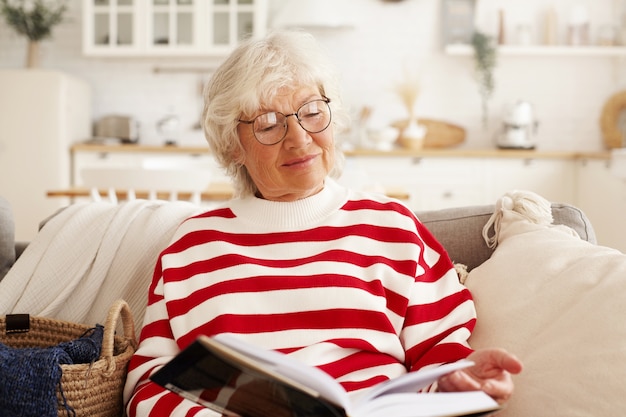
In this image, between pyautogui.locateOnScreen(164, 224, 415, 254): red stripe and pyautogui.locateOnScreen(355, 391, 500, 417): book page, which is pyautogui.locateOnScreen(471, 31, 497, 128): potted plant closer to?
pyautogui.locateOnScreen(164, 224, 415, 254): red stripe

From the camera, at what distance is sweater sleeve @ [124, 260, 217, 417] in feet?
4.06

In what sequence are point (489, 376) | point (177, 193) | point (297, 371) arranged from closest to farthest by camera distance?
point (297, 371), point (489, 376), point (177, 193)

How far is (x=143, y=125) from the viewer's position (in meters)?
5.36

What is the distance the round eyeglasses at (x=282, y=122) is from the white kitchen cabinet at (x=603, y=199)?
10.1 ft

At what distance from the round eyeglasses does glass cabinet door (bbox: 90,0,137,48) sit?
3919 mm

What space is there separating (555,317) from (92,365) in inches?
32.8

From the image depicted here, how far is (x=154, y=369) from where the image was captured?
1.30m

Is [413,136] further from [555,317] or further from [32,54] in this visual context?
[555,317]

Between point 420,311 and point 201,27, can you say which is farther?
point 201,27

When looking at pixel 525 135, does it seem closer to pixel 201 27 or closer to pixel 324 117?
pixel 201 27

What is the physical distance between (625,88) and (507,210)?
417cm

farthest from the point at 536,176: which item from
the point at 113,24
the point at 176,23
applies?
the point at 113,24

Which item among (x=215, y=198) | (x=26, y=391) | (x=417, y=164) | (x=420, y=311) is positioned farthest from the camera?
(x=417, y=164)

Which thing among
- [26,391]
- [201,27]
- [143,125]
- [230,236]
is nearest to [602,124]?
[201,27]
